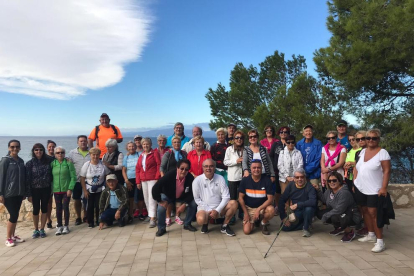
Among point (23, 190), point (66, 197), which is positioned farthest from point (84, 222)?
point (23, 190)

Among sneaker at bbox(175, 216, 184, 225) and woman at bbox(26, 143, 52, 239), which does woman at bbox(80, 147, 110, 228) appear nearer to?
woman at bbox(26, 143, 52, 239)

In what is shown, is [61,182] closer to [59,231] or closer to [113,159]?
[59,231]

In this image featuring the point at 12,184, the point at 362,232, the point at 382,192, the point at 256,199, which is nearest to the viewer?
the point at 382,192

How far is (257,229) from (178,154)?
6.19ft

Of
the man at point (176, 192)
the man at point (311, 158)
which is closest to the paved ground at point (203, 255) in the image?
the man at point (176, 192)

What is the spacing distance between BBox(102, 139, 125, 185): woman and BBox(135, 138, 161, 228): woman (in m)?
0.48

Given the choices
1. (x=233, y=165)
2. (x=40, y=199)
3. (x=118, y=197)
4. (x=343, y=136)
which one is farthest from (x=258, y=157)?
(x=40, y=199)

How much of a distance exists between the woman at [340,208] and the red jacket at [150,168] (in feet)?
9.40

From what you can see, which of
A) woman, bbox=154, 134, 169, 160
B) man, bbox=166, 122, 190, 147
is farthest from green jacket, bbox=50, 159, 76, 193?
man, bbox=166, 122, 190, 147

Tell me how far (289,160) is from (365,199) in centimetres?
133

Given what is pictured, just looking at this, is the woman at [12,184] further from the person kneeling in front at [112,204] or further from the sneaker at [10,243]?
the person kneeling in front at [112,204]

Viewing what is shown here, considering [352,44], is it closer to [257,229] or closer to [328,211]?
[328,211]

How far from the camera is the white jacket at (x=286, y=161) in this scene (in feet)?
16.2

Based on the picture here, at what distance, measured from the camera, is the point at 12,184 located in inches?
178
